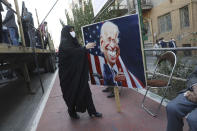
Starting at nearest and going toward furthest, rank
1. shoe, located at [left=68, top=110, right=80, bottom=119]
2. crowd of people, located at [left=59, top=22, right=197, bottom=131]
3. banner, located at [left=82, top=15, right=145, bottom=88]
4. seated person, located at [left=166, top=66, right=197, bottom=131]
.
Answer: seated person, located at [left=166, top=66, right=197, bottom=131], banner, located at [left=82, top=15, right=145, bottom=88], crowd of people, located at [left=59, top=22, right=197, bottom=131], shoe, located at [left=68, top=110, right=80, bottom=119]

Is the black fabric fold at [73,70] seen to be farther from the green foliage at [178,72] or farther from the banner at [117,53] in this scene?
the green foliage at [178,72]

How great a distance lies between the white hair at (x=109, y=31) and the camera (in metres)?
3.20

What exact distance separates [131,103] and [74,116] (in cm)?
128

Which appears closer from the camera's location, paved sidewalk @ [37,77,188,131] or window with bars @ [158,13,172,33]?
paved sidewalk @ [37,77,188,131]

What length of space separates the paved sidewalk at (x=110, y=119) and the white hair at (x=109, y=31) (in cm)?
143

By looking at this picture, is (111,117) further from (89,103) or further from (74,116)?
(74,116)

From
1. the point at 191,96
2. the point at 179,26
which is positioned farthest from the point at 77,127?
the point at 179,26

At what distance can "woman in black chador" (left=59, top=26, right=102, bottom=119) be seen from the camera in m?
3.56

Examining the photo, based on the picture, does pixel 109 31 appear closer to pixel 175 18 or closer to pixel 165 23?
pixel 175 18

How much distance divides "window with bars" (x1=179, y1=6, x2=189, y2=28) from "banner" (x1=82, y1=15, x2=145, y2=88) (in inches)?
444

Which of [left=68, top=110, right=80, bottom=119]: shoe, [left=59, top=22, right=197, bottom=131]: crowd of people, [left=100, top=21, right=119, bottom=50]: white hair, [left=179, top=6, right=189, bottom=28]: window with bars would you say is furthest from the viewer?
[left=179, top=6, right=189, bottom=28]: window with bars

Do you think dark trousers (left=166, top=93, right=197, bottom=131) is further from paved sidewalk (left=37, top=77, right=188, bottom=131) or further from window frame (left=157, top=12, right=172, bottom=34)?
window frame (left=157, top=12, right=172, bottom=34)

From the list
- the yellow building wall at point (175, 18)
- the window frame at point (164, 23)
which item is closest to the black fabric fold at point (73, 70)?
the yellow building wall at point (175, 18)

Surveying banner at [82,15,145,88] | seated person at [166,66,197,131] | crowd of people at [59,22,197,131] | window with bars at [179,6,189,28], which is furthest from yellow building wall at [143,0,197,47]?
seated person at [166,66,197,131]
